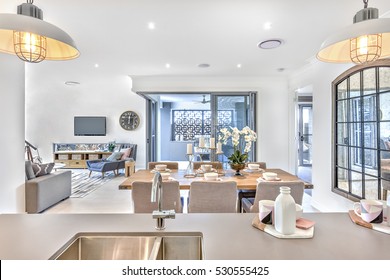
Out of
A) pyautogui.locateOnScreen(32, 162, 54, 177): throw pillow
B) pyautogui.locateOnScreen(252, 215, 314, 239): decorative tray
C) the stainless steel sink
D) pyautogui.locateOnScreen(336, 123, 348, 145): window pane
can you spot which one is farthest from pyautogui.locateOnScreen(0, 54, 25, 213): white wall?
pyautogui.locateOnScreen(336, 123, 348, 145): window pane

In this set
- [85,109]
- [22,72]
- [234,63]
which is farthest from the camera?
[85,109]

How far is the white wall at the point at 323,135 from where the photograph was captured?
3.76 metres

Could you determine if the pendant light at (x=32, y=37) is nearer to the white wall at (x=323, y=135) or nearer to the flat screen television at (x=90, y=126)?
the white wall at (x=323, y=135)

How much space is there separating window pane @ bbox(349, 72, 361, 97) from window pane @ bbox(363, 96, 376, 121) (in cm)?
19

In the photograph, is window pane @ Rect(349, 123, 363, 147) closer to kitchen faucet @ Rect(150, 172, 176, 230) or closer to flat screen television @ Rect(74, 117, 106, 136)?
kitchen faucet @ Rect(150, 172, 176, 230)

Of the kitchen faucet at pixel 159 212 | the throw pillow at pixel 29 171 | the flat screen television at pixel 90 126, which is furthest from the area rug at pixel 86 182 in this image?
the kitchen faucet at pixel 159 212

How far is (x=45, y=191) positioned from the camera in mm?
3869

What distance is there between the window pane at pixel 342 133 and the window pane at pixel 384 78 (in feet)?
2.67

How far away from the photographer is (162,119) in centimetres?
1070

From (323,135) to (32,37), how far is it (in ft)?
13.5
